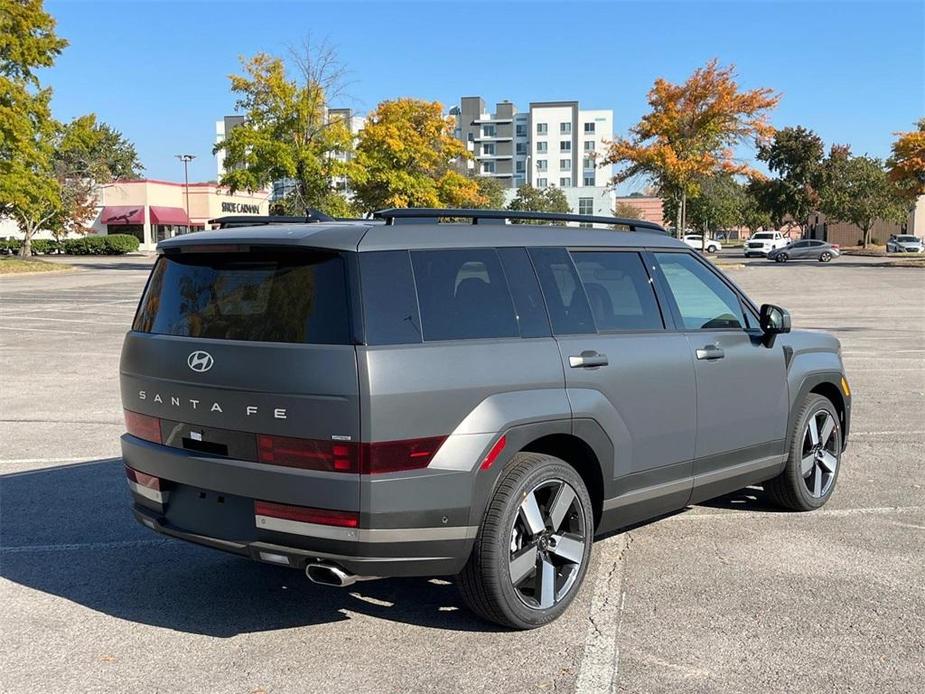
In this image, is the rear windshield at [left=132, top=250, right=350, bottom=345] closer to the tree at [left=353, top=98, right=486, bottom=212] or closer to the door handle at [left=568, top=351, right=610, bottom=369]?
the door handle at [left=568, top=351, right=610, bottom=369]

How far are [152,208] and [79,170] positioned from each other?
49.5ft

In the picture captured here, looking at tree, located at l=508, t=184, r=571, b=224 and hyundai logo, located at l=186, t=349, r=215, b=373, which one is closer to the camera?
hyundai logo, located at l=186, t=349, r=215, b=373

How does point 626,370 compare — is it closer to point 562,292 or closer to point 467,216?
point 562,292

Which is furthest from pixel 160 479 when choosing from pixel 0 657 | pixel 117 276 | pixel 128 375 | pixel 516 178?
pixel 516 178

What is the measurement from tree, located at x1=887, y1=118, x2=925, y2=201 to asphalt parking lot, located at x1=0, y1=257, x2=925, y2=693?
46.9 meters

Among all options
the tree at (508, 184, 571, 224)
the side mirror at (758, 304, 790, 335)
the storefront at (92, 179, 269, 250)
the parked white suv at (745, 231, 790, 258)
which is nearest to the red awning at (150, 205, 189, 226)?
the storefront at (92, 179, 269, 250)

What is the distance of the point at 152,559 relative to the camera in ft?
17.0

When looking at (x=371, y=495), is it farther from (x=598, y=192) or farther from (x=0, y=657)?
(x=598, y=192)

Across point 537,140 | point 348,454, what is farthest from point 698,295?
point 537,140

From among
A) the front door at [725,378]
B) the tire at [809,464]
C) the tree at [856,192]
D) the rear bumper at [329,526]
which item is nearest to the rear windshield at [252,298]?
the rear bumper at [329,526]

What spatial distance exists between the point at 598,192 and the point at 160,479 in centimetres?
12077

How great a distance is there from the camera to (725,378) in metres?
5.16

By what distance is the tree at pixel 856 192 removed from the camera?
80.9 m

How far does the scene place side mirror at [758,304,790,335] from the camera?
545 centimetres
